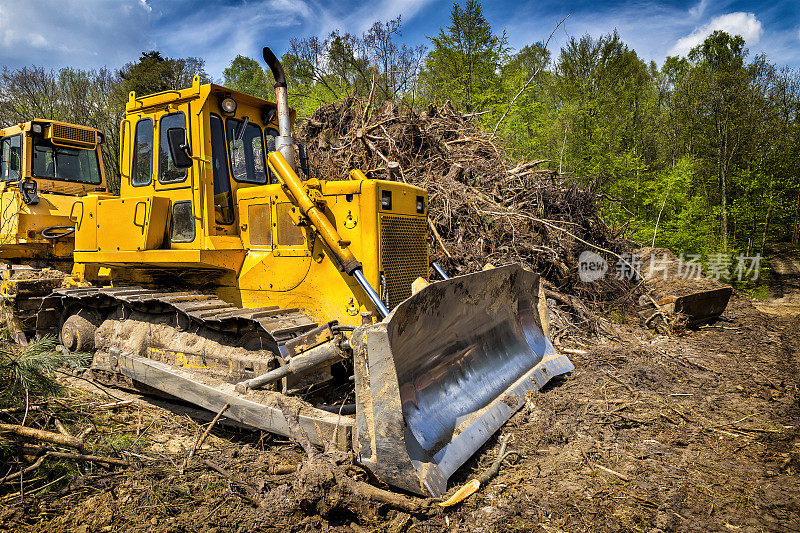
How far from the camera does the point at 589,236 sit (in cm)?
960

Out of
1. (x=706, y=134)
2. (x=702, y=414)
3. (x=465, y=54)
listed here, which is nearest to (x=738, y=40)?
(x=706, y=134)

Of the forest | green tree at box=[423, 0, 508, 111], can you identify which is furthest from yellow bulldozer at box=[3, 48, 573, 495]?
green tree at box=[423, 0, 508, 111]

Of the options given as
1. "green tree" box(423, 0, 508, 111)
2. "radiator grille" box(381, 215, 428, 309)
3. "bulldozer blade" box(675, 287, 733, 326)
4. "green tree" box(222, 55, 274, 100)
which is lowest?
"bulldozer blade" box(675, 287, 733, 326)

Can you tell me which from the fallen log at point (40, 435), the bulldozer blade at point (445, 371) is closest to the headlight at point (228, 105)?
the bulldozer blade at point (445, 371)

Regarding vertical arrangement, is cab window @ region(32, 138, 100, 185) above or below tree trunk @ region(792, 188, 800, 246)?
above

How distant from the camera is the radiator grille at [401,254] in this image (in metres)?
4.68

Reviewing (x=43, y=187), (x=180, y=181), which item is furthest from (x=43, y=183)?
(x=180, y=181)

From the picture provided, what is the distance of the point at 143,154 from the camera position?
546 cm

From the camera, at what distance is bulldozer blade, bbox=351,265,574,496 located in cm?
300

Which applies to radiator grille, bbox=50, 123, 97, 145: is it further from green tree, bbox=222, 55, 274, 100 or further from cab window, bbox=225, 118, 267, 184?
green tree, bbox=222, 55, 274, 100

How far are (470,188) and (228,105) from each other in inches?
201

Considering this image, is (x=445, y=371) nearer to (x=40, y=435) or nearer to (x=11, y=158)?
(x=40, y=435)

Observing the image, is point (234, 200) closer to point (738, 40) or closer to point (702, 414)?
point (702, 414)

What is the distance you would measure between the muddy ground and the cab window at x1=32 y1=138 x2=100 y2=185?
19.3ft
